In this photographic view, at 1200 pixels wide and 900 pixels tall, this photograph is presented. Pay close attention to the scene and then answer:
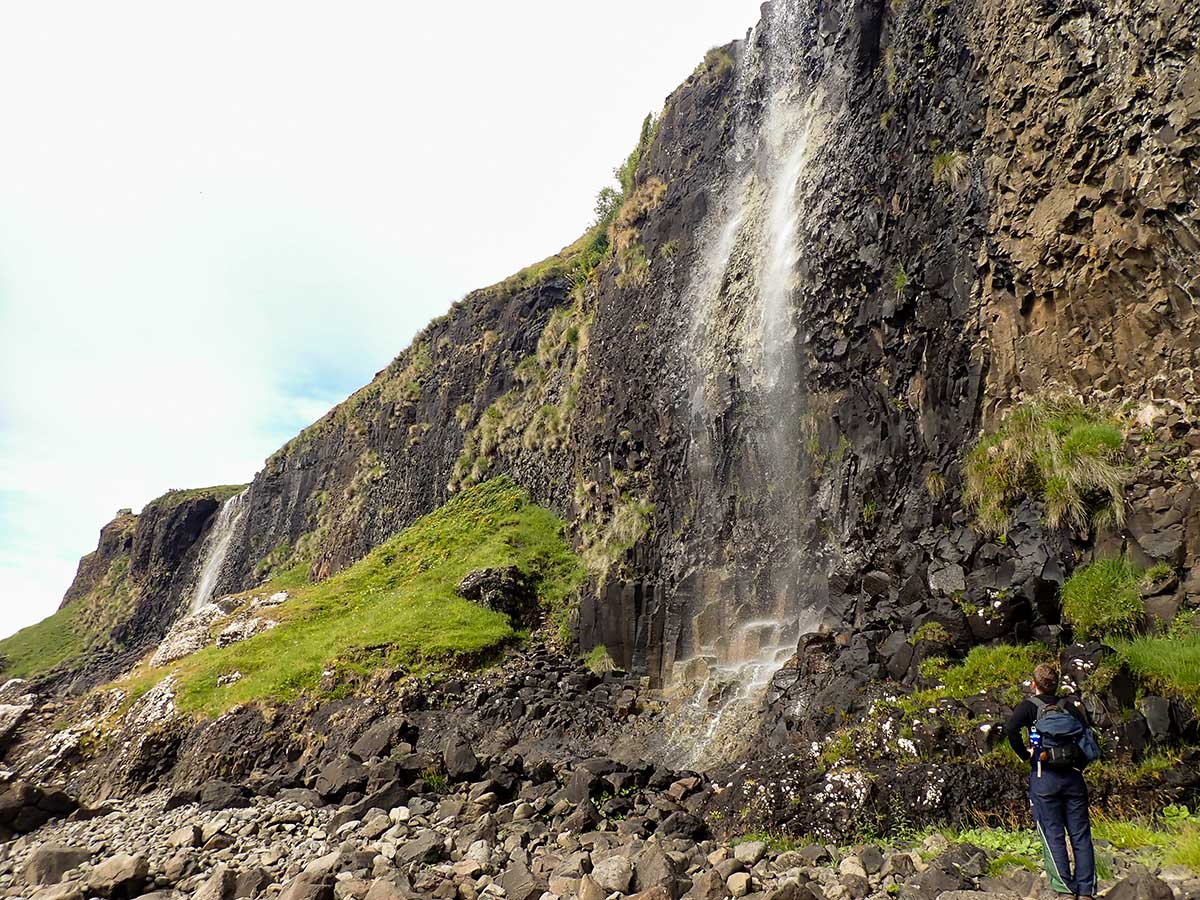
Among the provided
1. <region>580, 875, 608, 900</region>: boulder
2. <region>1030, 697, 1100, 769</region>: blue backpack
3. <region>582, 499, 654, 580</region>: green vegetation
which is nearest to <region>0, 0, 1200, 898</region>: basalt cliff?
<region>582, 499, 654, 580</region>: green vegetation

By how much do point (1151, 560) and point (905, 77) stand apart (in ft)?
44.9

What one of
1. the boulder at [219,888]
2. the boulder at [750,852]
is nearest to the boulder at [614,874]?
the boulder at [750,852]

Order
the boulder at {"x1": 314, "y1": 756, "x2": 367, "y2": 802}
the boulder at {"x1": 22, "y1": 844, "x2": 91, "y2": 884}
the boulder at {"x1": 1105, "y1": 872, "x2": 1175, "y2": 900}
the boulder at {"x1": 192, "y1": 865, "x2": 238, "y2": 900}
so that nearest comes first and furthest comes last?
the boulder at {"x1": 1105, "y1": 872, "x2": 1175, "y2": 900}
the boulder at {"x1": 192, "y1": 865, "x2": 238, "y2": 900}
the boulder at {"x1": 22, "y1": 844, "x2": 91, "y2": 884}
the boulder at {"x1": 314, "y1": 756, "x2": 367, "y2": 802}

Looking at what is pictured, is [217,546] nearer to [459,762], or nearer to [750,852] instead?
[459,762]

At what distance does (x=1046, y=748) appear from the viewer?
5867 millimetres

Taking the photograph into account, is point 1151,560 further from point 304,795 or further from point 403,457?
point 403,457

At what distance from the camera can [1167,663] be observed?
7977mm

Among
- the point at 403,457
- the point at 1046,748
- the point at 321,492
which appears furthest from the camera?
the point at 321,492

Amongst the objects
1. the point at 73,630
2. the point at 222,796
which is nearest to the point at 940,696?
the point at 222,796

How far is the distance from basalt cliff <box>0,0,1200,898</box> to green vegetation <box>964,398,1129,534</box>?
0.06 meters

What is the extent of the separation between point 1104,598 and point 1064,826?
4896 mm

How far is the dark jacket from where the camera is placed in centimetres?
613

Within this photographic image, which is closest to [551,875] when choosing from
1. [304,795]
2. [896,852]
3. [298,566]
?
[896,852]

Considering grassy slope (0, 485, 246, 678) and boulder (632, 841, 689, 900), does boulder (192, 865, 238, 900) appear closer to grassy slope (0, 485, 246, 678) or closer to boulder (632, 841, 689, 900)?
boulder (632, 841, 689, 900)
